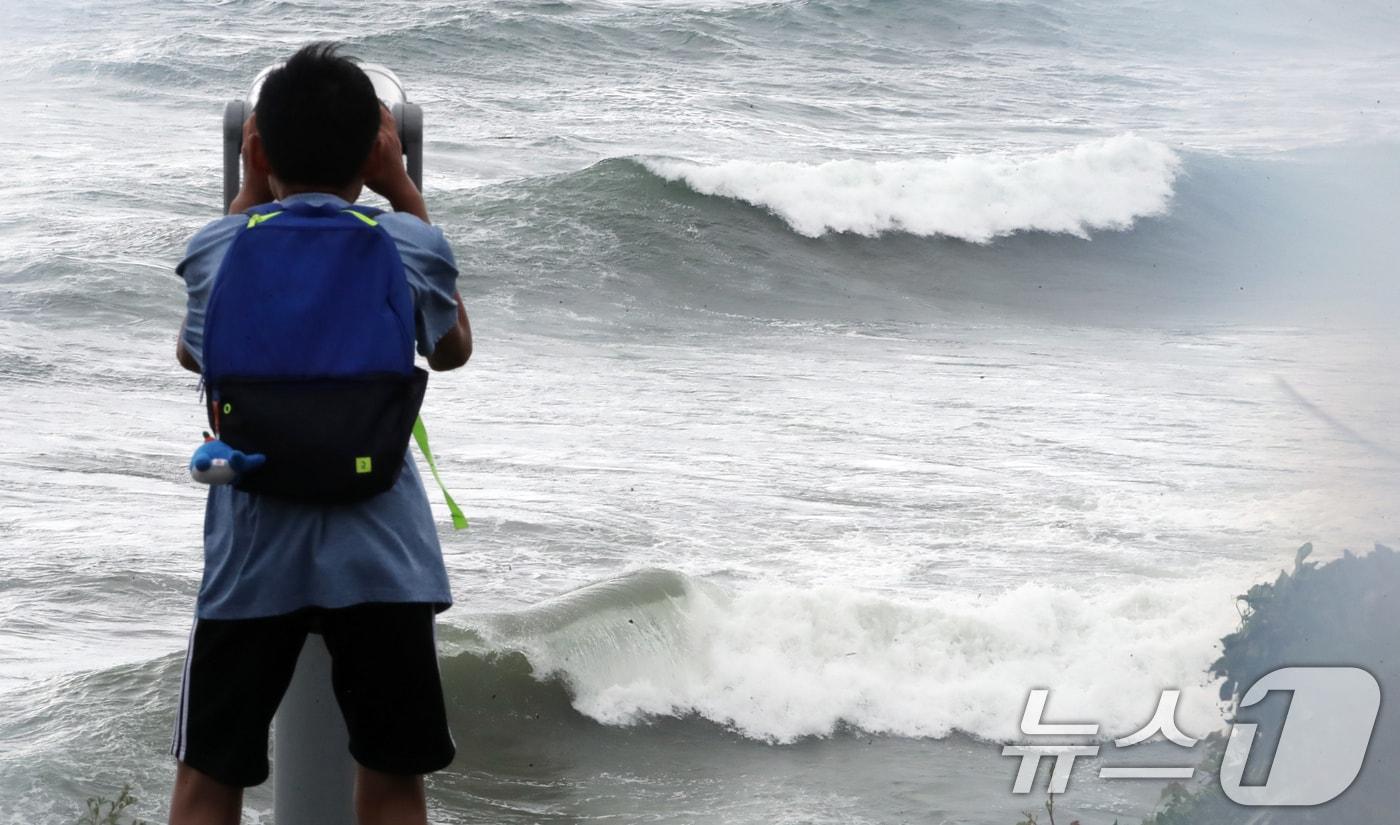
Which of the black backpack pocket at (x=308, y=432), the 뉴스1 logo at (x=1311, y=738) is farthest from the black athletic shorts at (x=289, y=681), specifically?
the 뉴스1 logo at (x=1311, y=738)

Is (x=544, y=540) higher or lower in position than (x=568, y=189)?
higher

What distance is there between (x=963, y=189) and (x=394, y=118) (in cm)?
1844

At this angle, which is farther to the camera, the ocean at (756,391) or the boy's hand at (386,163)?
the ocean at (756,391)

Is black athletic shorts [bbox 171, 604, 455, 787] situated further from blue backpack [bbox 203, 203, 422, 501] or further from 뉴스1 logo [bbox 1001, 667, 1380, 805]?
뉴스1 logo [bbox 1001, 667, 1380, 805]

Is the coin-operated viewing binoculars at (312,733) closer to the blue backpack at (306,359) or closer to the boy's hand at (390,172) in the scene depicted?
the boy's hand at (390,172)

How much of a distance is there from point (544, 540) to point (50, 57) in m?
18.0

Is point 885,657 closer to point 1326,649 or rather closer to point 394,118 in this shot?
point 1326,649

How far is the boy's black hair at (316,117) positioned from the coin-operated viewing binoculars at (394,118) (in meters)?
0.15

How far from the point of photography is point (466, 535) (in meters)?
6.51

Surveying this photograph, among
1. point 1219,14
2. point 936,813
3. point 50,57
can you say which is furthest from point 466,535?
point 1219,14

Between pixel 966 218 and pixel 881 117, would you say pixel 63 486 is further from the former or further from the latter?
pixel 881 117

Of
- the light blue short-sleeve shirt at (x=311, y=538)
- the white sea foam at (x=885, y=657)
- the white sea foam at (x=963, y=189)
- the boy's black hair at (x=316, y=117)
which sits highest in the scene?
the boy's black hair at (x=316, y=117)

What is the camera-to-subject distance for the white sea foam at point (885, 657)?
4871mm

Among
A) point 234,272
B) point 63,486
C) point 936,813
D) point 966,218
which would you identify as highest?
point 234,272
